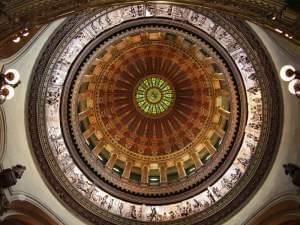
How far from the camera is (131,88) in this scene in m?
23.8

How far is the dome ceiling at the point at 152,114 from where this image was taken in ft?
52.7

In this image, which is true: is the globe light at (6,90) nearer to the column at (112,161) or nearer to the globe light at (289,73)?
the globe light at (289,73)

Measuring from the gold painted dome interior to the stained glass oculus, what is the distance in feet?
0.20

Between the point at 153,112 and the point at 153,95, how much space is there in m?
1.03

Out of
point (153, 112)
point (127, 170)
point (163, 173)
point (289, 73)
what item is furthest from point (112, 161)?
point (289, 73)

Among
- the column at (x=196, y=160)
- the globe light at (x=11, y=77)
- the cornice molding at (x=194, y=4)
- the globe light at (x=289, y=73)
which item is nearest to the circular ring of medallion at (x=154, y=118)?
the column at (x=196, y=160)

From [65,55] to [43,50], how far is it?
71.0 inches

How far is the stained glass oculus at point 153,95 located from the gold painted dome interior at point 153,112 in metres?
0.06

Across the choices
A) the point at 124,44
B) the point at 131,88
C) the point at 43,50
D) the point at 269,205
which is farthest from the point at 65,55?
the point at 269,205

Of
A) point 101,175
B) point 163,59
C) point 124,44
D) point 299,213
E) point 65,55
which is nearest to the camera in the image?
point 299,213

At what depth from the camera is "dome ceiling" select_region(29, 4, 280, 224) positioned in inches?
633

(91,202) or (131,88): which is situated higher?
(131,88)

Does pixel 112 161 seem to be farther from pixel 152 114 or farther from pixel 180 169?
pixel 152 114

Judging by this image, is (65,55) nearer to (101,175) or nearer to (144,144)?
(101,175)
